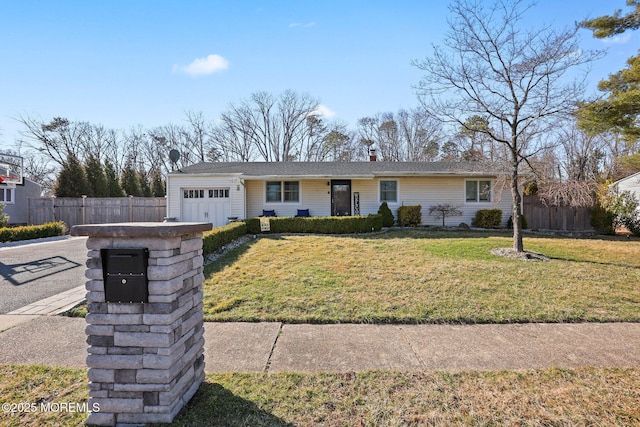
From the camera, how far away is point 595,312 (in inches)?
167

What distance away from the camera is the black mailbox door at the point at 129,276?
1.98 meters

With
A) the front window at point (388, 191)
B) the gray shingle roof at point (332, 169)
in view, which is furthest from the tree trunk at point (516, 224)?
the front window at point (388, 191)

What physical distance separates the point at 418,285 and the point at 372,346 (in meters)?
2.55

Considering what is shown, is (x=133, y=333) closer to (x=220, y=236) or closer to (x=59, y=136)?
(x=220, y=236)

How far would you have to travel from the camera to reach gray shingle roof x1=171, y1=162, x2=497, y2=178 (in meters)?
14.1

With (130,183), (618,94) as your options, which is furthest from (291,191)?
(130,183)

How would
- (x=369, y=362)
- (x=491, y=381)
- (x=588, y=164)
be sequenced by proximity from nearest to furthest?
1. (x=491, y=381)
2. (x=369, y=362)
3. (x=588, y=164)

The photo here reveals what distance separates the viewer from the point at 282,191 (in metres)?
14.9

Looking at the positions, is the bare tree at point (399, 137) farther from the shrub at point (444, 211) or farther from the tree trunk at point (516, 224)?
the tree trunk at point (516, 224)

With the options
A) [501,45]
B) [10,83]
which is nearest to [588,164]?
[501,45]

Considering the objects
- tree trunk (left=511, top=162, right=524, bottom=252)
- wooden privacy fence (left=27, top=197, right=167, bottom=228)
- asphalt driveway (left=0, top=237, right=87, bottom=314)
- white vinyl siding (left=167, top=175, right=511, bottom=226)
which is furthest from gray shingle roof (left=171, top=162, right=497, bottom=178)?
asphalt driveway (left=0, top=237, right=87, bottom=314)

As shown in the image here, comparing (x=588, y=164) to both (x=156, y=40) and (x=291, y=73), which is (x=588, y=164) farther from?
(x=156, y=40)

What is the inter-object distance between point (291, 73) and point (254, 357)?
52.4 ft

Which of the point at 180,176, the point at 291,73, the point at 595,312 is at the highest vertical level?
the point at 291,73
